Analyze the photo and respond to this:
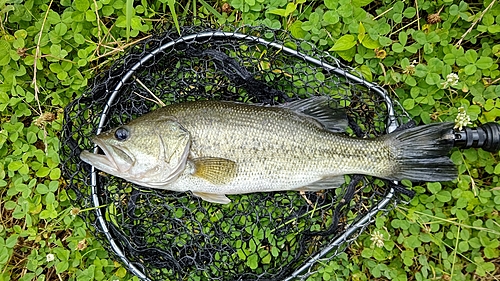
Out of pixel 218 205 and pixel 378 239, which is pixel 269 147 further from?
pixel 378 239

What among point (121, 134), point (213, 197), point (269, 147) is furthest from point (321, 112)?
point (121, 134)

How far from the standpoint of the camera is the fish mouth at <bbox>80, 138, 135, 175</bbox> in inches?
90.0

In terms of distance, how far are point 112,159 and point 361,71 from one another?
1.53 metres

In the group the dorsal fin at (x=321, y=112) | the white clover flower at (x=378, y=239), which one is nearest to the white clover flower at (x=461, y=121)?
the dorsal fin at (x=321, y=112)

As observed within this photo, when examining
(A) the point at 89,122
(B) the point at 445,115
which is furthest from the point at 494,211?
(A) the point at 89,122

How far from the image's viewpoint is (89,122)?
264cm

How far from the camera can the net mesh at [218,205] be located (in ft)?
8.45

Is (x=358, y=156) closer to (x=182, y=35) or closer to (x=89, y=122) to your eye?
(x=182, y=35)

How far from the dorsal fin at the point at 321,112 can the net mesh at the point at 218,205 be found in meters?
0.15

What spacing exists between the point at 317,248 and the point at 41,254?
66.4 inches

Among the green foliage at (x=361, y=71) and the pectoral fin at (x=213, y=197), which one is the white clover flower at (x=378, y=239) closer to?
the green foliage at (x=361, y=71)

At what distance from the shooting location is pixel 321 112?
2477 millimetres

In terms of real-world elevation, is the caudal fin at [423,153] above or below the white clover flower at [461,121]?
below

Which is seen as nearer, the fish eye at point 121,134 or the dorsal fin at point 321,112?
the fish eye at point 121,134
